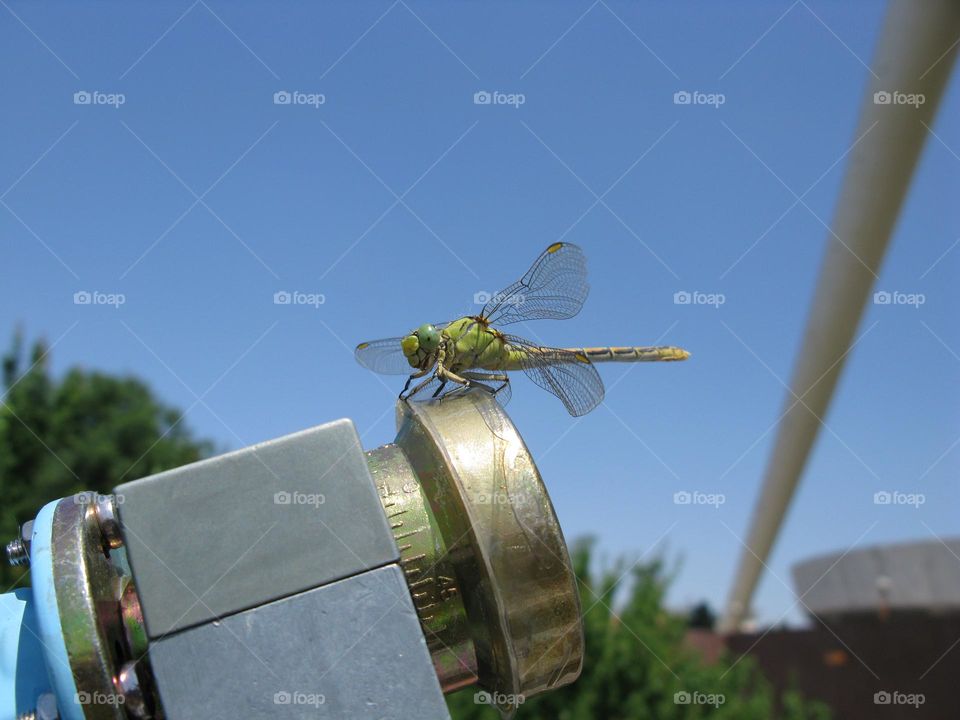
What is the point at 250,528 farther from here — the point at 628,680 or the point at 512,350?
the point at 628,680

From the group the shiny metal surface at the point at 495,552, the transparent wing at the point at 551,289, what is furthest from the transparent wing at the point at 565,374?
the shiny metal surface at the point at 495,552

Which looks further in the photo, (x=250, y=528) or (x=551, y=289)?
(x=551, y=289)

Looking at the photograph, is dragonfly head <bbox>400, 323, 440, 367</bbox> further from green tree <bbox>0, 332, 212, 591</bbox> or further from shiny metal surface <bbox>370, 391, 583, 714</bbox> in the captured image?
green tree <bbox>0, 332, 212, 591</bbox>

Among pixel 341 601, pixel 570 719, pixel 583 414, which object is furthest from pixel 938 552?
pixel 341 601

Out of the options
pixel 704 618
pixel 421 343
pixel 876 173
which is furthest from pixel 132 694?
pixel 704 618

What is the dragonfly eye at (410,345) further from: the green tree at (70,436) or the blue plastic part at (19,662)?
the green tree at (70,436)

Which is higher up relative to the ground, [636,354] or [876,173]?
[876,173]

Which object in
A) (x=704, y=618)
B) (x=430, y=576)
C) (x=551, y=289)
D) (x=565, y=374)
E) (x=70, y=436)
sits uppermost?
(x=70, y=436)

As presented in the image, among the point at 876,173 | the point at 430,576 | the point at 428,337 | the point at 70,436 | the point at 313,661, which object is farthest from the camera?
the point at 70,436

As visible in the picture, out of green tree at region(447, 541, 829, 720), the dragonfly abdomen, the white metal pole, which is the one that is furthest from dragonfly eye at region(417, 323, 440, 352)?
green tree at region(447, 541, 829, 720)
